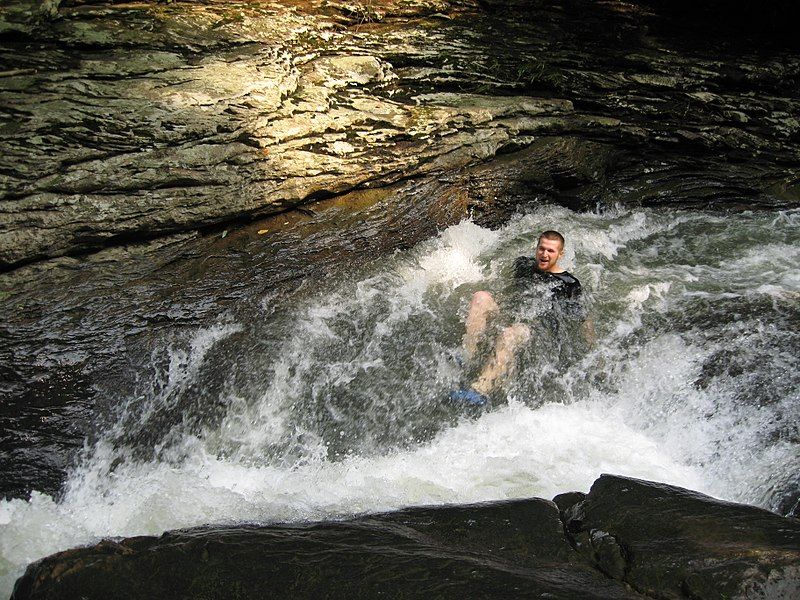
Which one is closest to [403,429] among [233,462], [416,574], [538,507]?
[233,462]

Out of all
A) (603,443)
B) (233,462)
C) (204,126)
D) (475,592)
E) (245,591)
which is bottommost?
(233,462)

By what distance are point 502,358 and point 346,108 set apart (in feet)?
9.93

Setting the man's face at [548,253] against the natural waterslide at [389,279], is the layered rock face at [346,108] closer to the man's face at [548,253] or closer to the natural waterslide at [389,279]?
the natural waterslide at [389,279]

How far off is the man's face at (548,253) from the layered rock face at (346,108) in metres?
1.28

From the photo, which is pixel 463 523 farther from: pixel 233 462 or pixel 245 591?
pixel 233 462

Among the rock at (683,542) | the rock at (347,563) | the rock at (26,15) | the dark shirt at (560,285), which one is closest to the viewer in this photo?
the rock at (683,542)

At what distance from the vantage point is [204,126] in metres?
6.00

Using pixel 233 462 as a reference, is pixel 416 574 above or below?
above

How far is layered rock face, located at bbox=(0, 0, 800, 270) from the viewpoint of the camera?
5605 mm

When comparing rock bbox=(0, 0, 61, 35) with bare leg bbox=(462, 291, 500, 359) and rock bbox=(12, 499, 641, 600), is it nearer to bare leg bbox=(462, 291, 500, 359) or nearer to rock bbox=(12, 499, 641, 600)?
bare leg bbox=(462, 291, 500, 359)

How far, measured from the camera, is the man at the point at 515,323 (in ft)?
16.9

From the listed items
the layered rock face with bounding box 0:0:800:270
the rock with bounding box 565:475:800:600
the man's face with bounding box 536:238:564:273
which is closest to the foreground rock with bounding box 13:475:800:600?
the rock with bounding box 565:475:800:600

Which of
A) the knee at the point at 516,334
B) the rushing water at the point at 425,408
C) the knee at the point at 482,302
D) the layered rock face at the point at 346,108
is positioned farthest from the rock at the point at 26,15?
the knee at the point at 516,334

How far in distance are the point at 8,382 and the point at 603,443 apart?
4.19 m
